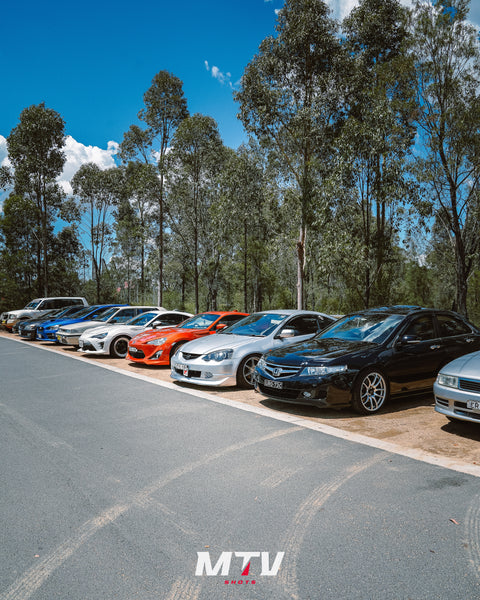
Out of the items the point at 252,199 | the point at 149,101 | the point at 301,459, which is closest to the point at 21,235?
the point at 149,101

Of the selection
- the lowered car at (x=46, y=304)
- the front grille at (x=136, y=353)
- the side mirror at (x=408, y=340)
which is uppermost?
the lowered car at (x=46, y=304)

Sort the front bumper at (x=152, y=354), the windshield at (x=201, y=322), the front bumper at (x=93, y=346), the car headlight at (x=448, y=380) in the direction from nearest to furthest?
the car headlight at (x=448, y=380) → the front bumper at (x=152, y=354) → the windshield at (x=201, y=322) → the front bumper at (x=93, y=346)

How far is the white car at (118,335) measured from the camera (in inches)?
544

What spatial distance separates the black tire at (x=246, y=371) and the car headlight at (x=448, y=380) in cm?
361

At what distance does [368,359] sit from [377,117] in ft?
56.6

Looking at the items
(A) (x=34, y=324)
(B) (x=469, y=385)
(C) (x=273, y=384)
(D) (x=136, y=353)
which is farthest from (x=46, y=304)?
(B) (x=469, y=385)

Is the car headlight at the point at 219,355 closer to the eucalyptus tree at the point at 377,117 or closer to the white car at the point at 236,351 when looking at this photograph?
the white car at the point at 236,351

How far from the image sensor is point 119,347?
552 inches

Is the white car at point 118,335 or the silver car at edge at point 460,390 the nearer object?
the silver car at edge at point 460,390

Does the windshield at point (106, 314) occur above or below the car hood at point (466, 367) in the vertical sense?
above

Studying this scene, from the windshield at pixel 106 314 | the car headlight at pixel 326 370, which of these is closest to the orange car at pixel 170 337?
the car headlight at pixel 326 370

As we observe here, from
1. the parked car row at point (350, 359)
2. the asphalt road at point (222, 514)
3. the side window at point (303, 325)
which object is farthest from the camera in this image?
the side window at point (303, 325)

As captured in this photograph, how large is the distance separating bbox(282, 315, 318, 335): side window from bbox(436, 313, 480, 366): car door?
2614 mm

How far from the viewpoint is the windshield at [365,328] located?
24.2ft
